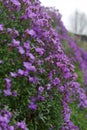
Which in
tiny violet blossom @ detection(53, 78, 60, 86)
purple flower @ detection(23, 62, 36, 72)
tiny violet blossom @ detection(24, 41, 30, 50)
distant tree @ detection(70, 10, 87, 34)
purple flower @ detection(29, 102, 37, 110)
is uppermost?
tiny violet blossom @ detection(24, 41, 30, 50)

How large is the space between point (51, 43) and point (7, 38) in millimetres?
862

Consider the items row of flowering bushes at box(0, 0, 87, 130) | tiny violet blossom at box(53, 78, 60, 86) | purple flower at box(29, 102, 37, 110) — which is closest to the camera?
row of flowering bushes at box(0, 0, 87, 130)

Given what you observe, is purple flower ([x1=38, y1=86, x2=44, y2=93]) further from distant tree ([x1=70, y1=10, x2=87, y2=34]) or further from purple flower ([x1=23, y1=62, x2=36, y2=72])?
distant tree ([x1=70, y1=10, x2=87, y2=34])

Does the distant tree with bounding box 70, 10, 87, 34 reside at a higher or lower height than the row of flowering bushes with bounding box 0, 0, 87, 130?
lower

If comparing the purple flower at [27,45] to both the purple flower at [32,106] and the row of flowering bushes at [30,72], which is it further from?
the purple flower at [32,106]

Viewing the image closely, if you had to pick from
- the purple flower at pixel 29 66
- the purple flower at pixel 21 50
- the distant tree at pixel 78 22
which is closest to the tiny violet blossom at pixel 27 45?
the purple flower at pixel 21 50

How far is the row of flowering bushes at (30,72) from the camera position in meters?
4.66

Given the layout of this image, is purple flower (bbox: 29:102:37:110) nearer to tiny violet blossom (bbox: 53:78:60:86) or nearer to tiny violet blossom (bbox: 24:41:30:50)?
tiny violet blossom (bbox: 53:78:60:86)

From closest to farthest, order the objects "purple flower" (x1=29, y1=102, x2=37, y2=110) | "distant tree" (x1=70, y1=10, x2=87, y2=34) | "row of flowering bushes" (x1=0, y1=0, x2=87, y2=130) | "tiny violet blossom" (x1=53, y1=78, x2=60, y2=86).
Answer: "row of flowering bushes" (x1=0, y1=0, x2=87, y2=130), "purple flower" (x1=29, y1=102, x2=37, y2=110), "tiny violet blossom" (x1=53, y1=78, x2=60, y2=86), "distant tree" (x1=70, y1=10, x2=87, y2=34)

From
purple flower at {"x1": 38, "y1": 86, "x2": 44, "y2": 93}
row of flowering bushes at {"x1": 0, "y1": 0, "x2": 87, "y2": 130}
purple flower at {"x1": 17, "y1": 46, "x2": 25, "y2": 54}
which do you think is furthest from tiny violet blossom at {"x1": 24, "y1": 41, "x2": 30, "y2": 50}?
purple flower at {"x1": 38, "y1": 86, "x2": 44, "y2": 93}

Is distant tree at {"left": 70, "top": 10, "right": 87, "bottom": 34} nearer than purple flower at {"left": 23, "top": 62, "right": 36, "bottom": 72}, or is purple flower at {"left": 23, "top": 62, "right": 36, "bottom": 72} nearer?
purple flower at {"left": 23, "top": 62, "right": 36, "bottom": 72}

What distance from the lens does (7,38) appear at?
4.94 meters

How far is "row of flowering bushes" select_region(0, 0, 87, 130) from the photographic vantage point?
4.66 m

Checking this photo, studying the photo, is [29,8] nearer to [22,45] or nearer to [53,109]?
[22,45]
